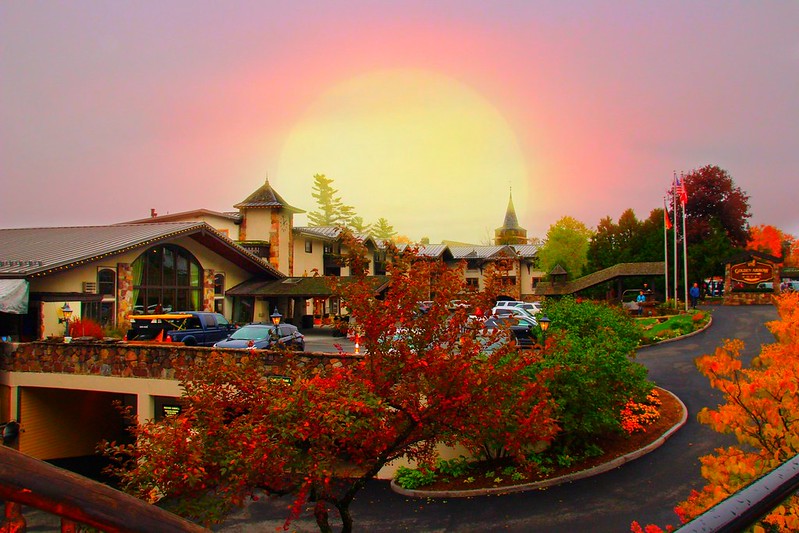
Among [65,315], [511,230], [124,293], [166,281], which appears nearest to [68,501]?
[65,315]

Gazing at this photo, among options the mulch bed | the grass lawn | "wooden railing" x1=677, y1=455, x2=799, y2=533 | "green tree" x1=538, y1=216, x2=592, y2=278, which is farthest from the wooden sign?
"wooden railing" x1=677, y1=455, x2=799, y2=533

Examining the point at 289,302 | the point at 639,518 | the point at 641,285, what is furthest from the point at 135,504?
the point at 641,285

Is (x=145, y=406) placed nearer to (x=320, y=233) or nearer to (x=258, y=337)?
(x=258, y=337)

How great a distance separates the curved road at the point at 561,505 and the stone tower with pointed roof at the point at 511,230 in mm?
104070

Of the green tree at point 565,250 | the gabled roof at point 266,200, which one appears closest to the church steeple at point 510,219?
the green tree at point 565,250

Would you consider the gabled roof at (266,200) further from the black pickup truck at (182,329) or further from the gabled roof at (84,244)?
the black pickup truck at (182,329)

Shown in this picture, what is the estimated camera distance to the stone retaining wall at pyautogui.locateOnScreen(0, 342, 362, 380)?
20.6 m

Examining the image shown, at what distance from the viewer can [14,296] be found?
2502 centimetres

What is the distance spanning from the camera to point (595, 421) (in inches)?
690

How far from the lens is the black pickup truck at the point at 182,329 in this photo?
27.7 meters

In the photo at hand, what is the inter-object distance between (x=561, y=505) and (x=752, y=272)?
139 feet

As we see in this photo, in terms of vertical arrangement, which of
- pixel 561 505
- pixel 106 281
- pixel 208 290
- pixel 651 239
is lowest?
pixel 561 505

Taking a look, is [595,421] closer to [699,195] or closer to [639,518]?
[639,518]

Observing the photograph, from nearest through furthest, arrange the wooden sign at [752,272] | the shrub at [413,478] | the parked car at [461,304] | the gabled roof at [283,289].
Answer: the parked car at [461,304], the shrub at [413,478], the gabled roof at [283,289], the wooden sign at [752,272]
